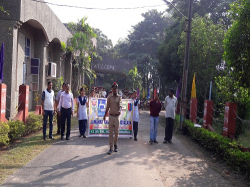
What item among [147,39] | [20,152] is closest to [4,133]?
[20,152]

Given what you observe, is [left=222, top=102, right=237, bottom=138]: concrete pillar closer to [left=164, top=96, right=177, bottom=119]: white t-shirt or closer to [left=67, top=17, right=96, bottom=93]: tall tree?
[left=164, top=96, right=177, bottom=119]: white t-shirt

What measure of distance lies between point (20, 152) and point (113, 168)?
279 centimetres

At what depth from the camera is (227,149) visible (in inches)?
Answer: 297

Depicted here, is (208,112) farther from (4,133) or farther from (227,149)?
(4,133)

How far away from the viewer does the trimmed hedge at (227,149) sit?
6.50 metres

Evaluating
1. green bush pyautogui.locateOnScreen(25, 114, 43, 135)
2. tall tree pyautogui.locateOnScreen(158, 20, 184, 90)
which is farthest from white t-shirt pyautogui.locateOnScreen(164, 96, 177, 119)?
tall tree pyautogui.locateOnScreen(158, 20, 184, 90)

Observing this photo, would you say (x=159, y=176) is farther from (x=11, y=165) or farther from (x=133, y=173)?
(x=11, y=165)

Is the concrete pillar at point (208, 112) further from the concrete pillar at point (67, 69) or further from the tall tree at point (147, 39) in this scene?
the tall tree at point (147, 39)

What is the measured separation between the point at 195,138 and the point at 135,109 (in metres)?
2.45

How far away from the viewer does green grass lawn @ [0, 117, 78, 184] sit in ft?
20.6

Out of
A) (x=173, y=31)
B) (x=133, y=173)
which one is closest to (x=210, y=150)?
(x=133, y=173)

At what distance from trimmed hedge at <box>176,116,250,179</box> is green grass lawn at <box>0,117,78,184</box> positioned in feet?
16.0

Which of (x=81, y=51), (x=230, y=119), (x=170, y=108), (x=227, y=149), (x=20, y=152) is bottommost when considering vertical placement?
(x=20, y=152)

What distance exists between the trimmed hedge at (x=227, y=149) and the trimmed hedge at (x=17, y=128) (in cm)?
590
